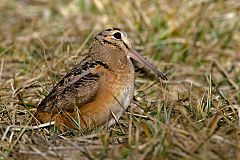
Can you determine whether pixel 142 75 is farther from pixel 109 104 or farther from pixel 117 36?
pixel 109 104

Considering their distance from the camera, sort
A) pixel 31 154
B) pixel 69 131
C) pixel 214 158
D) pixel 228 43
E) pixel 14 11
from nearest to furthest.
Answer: pixel 214 158
pixel 31 154
pixel 69 131
pixel 228 43
pixel 14 11

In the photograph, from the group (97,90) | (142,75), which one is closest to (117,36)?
(97,90)

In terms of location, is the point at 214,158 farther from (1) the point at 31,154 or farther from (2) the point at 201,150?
(1) the point at 31,154

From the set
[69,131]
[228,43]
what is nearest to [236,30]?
[228,43]

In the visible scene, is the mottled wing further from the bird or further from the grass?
the grass

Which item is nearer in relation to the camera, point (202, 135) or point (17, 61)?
point (202, 135)
